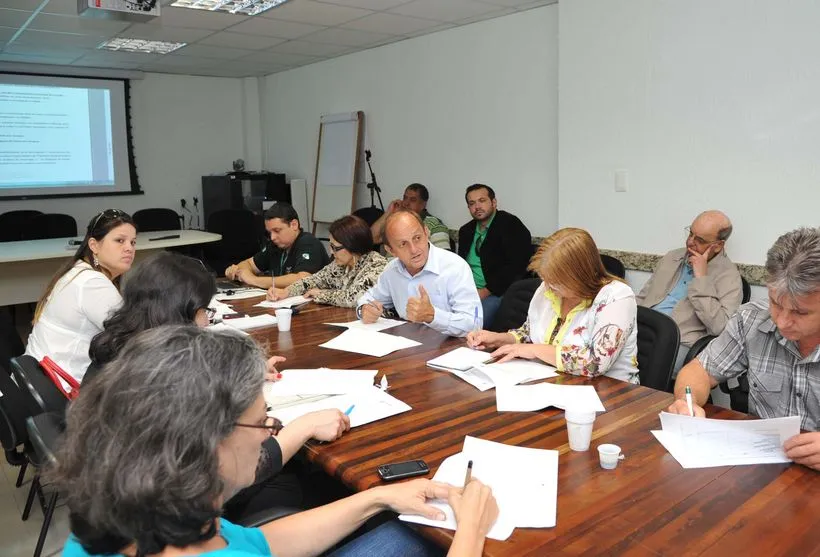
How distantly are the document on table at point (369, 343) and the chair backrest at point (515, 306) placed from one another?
1.86 ft

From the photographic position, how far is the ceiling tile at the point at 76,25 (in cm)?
495

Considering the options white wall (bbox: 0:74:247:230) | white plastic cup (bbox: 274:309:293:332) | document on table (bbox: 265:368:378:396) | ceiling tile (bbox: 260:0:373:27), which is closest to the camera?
document on table (bbox: 265:368:378:396)

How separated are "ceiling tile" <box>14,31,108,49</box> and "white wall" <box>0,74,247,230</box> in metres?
1.73

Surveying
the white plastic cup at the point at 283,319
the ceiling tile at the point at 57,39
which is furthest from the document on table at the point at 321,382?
the ceiling tile at the point at 57,39

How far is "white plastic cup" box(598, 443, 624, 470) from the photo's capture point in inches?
54.8

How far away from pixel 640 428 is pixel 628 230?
2707mm

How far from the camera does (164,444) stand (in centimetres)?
85

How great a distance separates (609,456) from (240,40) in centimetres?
570

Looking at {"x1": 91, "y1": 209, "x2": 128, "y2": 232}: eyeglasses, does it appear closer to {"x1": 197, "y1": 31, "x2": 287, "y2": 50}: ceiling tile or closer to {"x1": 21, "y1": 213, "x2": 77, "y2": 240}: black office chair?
{"x1": 197, "y1": 31, "x2": 287, "y2": 50}: ceiling tile

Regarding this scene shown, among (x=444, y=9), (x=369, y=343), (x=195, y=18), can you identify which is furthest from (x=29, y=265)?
(x=369, y=343)

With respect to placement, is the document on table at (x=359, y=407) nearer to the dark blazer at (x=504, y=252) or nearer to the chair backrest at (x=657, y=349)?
the chair backrest at (x=657, y=349)

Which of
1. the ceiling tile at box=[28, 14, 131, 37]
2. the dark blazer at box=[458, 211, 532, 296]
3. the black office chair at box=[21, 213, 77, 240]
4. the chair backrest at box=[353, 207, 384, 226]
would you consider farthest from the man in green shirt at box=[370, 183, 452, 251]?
the black office chair at box=[21, 213, 77, 240]

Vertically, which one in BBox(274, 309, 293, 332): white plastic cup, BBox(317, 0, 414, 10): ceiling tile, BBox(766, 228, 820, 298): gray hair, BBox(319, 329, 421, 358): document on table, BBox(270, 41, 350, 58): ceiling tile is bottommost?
BBox(319, 329, 421, 358): document on table

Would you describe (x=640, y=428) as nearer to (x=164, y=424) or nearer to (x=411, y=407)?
(x=411, y=407)
